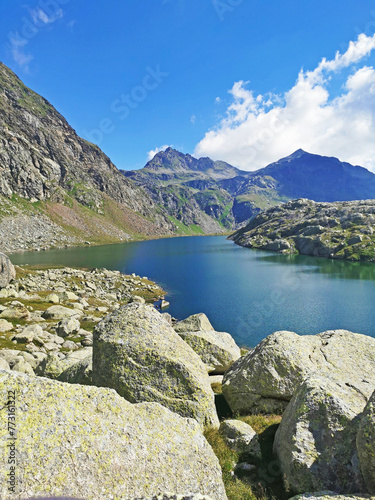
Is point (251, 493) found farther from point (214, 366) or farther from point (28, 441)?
point (214, 366)

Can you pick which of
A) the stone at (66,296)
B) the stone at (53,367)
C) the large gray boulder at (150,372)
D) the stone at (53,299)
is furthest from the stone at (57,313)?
the large gray boulder at (150,372)

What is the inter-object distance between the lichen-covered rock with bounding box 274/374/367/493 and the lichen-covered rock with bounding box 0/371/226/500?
2.73 meters

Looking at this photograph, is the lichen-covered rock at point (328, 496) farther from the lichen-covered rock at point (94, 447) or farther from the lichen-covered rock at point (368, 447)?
the lichen-covered rock at point (94, 447)

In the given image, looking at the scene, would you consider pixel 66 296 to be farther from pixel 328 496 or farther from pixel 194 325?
pixel 328 496

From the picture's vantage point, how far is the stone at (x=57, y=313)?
4219cm

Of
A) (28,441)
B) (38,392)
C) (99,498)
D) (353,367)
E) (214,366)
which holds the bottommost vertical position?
(214,366)

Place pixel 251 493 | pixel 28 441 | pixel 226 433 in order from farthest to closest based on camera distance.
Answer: pixel 226 433
pixel 251 493
pixel 28 441

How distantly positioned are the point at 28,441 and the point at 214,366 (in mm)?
15164

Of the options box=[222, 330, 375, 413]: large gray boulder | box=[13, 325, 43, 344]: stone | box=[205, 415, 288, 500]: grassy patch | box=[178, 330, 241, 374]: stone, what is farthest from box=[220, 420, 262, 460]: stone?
box=[13, 325, 43, 344]: stone

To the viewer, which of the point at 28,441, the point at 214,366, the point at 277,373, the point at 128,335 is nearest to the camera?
the point at 28,441

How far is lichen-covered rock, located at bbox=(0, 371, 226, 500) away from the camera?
6.24m

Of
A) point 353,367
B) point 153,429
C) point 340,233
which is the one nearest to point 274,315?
point 353,367

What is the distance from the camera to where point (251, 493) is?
9.20 m

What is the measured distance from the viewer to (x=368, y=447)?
774 cm
